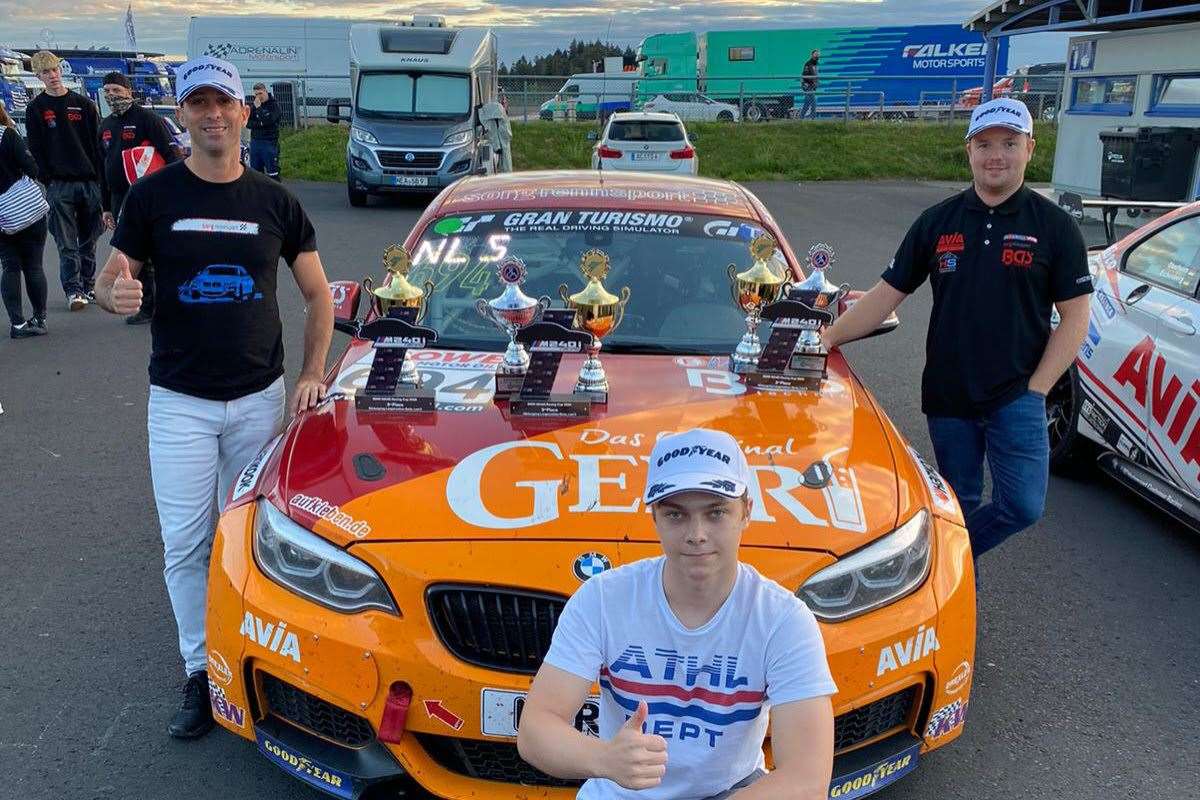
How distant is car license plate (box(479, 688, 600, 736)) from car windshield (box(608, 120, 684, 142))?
16.9 metres

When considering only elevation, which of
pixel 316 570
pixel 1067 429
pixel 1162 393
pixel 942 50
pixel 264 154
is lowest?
pixel 1067 429

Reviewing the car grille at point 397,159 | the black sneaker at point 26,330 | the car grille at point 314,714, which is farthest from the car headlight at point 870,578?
the car grille at point 397,159

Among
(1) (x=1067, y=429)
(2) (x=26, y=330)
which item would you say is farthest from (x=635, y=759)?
(2) (x=26, y=330)

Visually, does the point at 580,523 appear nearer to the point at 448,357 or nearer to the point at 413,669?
the point at 413,669

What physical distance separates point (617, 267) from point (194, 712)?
2206 mm

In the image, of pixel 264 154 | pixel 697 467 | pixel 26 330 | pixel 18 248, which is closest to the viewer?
pixel 697 467

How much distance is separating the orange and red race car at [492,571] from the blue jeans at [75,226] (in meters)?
6.82

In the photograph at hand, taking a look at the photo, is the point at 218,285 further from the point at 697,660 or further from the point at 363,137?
the point at 363,137

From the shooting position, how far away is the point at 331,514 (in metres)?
2.75

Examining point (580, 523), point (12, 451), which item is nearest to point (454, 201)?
point (580, 523)

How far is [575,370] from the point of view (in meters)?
3.72

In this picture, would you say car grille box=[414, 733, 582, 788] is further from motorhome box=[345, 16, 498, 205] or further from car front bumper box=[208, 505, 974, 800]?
motorhome box=[345, 16, 498, 205]

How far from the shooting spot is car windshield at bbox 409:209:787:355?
4.00 m

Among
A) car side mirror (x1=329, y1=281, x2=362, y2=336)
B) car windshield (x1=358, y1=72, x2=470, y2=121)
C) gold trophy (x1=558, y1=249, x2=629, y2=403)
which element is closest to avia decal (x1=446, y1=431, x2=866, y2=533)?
gold trophy (x1=558, y1=249, x2=629, y2=403)
